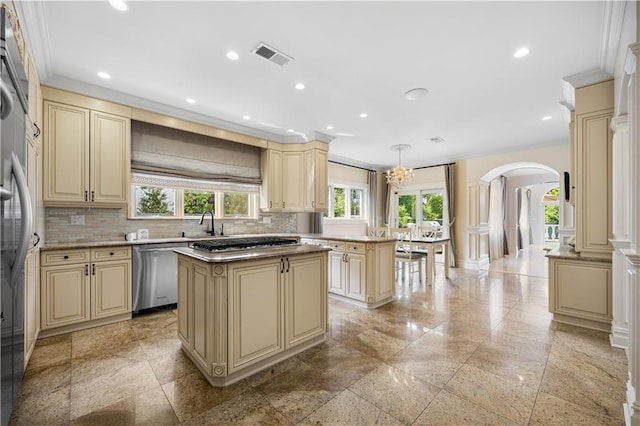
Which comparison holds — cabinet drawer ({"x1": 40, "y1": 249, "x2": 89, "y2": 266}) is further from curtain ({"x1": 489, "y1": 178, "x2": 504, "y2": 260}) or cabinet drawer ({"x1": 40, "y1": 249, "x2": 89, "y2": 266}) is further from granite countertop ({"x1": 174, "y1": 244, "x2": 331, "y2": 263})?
curtain ({"x1": 489, "y1": 178, "x2": 504, "y2": 260})

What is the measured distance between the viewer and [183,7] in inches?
81.0

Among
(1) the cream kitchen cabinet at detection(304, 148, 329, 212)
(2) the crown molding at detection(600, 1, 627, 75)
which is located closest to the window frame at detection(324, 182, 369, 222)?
(1) the cream kitchen cabinet at detection(304, 148, 329, 212)

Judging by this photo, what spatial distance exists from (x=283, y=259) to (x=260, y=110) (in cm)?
258

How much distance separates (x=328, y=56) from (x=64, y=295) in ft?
11.9

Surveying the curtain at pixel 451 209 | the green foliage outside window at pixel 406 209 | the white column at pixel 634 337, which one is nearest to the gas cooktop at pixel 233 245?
the white column at pixel 634 337

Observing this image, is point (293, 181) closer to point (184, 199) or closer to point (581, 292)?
point (184, 199)

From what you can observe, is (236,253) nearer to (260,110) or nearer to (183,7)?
(183,7)

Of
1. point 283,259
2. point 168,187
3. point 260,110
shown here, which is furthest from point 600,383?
point 168,187

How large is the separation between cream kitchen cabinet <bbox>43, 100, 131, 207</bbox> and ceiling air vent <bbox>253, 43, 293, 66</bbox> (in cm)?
Result: 214

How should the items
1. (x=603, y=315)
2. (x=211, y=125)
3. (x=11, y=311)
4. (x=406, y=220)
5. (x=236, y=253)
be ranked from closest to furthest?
(x=11, y=311)
(x=236, y=253)
(x=603, y=315)
(x=211, y=125)
(x=406, y=220)

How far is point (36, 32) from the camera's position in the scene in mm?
2275

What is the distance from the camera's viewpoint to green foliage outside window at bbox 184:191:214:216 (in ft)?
14.6

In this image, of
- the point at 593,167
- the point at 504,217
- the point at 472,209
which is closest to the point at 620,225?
the point at 593,167

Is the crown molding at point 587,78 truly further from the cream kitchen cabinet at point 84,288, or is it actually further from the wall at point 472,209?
the cream kitchen cabinet at point 84,288
